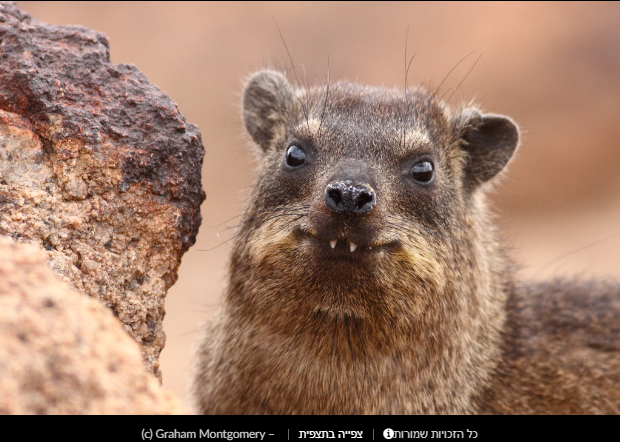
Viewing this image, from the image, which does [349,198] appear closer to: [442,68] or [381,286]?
[381,286]

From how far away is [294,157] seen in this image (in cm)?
538

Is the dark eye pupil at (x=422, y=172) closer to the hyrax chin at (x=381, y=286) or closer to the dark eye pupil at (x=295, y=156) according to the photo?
the hyrax chin at (x=381, y=286)

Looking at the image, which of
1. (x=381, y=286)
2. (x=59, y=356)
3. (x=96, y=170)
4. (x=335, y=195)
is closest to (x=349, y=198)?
(x=335, y=195)

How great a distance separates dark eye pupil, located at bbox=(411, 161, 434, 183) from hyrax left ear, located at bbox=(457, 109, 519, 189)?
2.64 ft

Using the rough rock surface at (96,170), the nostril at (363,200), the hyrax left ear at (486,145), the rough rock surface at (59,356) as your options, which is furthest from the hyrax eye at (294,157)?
the rough rock surface at (59,356)

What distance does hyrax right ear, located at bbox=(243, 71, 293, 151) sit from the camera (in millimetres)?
6250

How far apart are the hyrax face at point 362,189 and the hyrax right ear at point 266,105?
1 cm

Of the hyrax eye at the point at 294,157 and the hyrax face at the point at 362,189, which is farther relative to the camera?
the hyrax eye at the point at 294,157

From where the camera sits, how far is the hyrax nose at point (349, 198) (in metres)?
4.41

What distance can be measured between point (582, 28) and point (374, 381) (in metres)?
16.2

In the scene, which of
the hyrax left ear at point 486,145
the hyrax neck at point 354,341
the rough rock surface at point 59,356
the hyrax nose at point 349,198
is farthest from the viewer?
the hyrax left ear at point 486,145

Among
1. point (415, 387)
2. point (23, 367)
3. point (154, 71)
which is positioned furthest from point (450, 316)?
point (154, 71)

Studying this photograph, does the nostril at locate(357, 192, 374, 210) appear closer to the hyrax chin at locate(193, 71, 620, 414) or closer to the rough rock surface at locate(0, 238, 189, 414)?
the hyrax chin at locate(193, 71, 620, 414)

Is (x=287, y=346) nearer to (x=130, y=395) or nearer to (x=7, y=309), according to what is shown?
(x=130, y=395)
